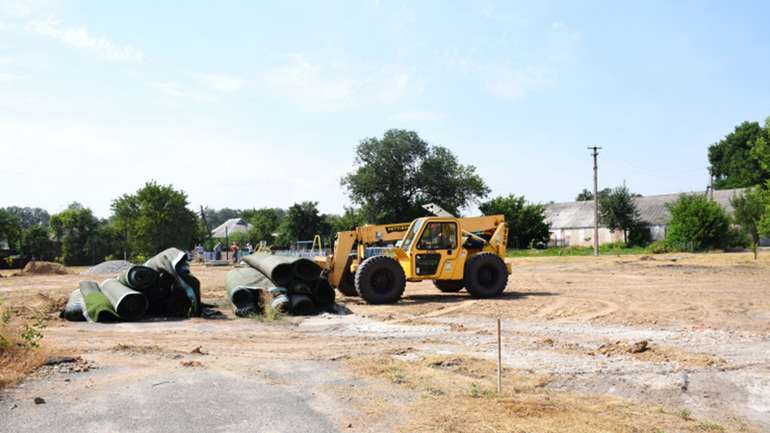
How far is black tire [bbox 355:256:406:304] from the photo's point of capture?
55.0 ft

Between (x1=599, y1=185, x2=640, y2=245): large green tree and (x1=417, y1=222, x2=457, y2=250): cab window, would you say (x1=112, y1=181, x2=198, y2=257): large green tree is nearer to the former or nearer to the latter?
(x1=599, y1=185, x2=640, y2=245): large green tree

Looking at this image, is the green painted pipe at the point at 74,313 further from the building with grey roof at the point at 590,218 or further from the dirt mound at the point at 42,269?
the building with grey roof at the point at 590,218

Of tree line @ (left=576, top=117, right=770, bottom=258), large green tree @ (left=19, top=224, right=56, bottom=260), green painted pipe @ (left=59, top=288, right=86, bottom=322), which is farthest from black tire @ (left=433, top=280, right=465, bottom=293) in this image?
large green tree @ (left=19, top=224, right=56, bottom=260)

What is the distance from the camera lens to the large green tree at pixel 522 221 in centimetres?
6450

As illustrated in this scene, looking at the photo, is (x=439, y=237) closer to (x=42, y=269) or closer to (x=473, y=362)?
(x=473, y=362)

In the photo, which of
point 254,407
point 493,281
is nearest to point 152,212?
point 493,281

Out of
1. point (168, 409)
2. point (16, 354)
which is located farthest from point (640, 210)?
point (168, 409)

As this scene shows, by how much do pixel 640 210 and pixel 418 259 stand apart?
5770cm

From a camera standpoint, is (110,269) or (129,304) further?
(110,269)

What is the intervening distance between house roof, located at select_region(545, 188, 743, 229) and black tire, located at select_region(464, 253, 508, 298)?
51.5m

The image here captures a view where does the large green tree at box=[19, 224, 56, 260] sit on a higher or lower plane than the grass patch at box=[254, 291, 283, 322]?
higher

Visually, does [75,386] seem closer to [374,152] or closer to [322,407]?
[322,407]

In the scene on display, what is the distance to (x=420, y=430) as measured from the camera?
5.91 metres

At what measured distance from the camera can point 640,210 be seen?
6900 centimetres
